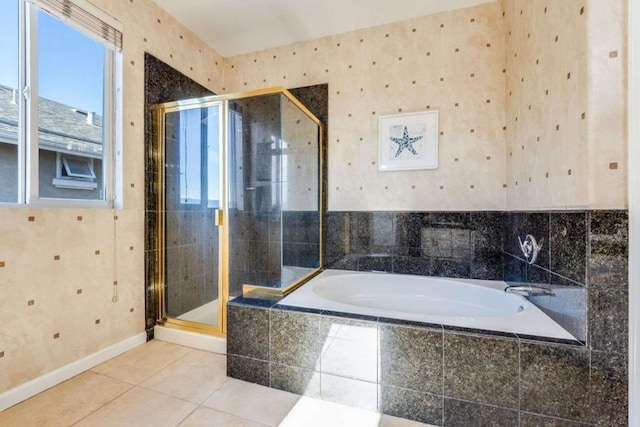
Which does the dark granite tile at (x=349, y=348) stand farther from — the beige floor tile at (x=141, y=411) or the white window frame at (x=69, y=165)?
the white window frame at (x=69, y=165)

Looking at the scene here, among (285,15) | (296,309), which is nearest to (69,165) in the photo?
(296,309)

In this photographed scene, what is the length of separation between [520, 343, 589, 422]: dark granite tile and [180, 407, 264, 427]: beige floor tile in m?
1.20

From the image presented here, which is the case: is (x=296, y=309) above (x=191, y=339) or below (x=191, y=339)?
above

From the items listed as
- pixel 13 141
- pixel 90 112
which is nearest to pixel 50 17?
pixel 90 112

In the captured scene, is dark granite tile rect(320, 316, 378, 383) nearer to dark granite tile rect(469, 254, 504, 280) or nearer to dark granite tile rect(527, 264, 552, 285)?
dark granite tile rect(527, 264, 552, 285)

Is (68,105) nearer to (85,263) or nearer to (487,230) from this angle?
(85,263)

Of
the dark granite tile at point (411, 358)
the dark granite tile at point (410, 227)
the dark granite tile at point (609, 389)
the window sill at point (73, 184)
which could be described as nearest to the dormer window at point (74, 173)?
the window sill at point (73, 184)

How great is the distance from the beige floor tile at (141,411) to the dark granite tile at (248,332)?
0.35 meters

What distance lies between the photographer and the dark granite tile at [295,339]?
58.7 inches

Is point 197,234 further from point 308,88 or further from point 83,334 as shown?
point 308,88

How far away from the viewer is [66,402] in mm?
1457

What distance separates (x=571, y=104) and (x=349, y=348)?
5.08ft

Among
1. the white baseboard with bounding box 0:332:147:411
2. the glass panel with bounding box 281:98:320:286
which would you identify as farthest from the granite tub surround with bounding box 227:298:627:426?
the white baseboard with bounding box 0:332:147:411

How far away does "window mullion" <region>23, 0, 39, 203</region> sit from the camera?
1524mm
